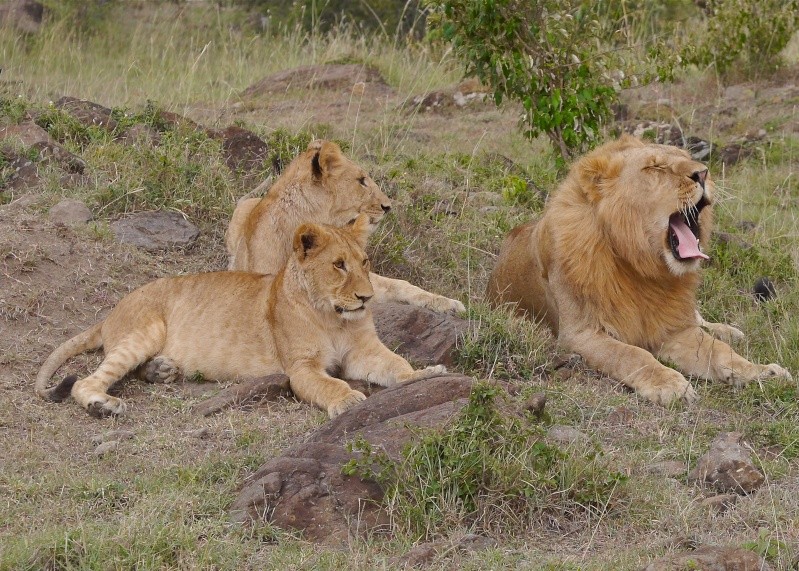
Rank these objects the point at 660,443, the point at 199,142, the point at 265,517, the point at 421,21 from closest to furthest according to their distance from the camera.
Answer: the point at 265,517 < the point at 660,443 < the point at 199,142 < the point at 421,21

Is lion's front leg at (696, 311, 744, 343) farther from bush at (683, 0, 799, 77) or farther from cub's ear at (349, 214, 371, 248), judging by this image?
bush at (683, 0, 799, 77)

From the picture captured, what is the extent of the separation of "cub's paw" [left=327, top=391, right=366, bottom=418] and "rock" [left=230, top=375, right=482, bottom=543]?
358mm

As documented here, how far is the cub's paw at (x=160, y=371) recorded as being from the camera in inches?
240

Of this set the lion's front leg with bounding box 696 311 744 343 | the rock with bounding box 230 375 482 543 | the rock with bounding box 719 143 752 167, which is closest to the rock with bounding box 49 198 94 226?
the rock with bounding box 230 375 482 543

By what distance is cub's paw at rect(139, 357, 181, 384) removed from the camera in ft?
20.0

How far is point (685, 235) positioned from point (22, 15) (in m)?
10.0

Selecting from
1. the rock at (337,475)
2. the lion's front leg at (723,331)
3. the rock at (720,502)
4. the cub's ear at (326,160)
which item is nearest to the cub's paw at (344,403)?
the rock at (337,475)

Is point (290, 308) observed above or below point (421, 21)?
above

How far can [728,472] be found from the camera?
4723 mm

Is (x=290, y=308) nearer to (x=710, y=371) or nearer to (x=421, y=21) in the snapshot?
(x=710, y=371)

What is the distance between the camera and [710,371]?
245 inches

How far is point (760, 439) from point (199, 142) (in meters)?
4.76

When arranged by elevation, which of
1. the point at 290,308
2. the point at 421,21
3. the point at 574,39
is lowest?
the point at 421,21

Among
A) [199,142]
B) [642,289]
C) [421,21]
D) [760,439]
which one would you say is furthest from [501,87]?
[421,21]
